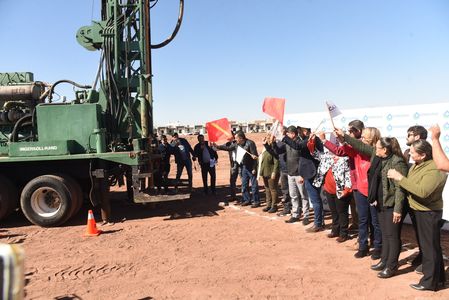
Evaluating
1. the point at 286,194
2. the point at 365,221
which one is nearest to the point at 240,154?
the point at 286,194

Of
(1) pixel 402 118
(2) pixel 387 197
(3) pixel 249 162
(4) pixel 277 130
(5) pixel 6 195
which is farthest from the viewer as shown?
(3) pixel 249 162

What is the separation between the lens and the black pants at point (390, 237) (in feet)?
13.4

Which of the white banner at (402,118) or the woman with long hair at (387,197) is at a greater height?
the white banner at (402,118)

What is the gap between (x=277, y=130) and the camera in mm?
6922

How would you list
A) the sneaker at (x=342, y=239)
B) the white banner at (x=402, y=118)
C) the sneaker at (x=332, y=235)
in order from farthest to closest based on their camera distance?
the sneaker at (x=332, y=235) < the white banner at (x=402, y=118) < the sneaker at (x=342, y=239)

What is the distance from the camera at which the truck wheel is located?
22.6ft

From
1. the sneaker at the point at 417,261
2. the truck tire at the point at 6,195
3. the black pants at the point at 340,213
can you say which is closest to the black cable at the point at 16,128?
the truck tire at the point at 6,195

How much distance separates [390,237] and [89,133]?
579 cm

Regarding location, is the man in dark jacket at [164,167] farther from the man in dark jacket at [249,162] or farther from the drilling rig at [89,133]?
the man in dark jacket at [249,162]

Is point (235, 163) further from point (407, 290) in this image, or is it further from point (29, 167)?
point (407, 290)

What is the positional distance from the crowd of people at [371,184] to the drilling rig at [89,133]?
2217mm

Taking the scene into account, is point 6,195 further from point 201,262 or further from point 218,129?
point 218,129

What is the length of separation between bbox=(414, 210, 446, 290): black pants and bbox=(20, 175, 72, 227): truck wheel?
615 centimetres

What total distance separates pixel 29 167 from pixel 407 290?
23.8ft
